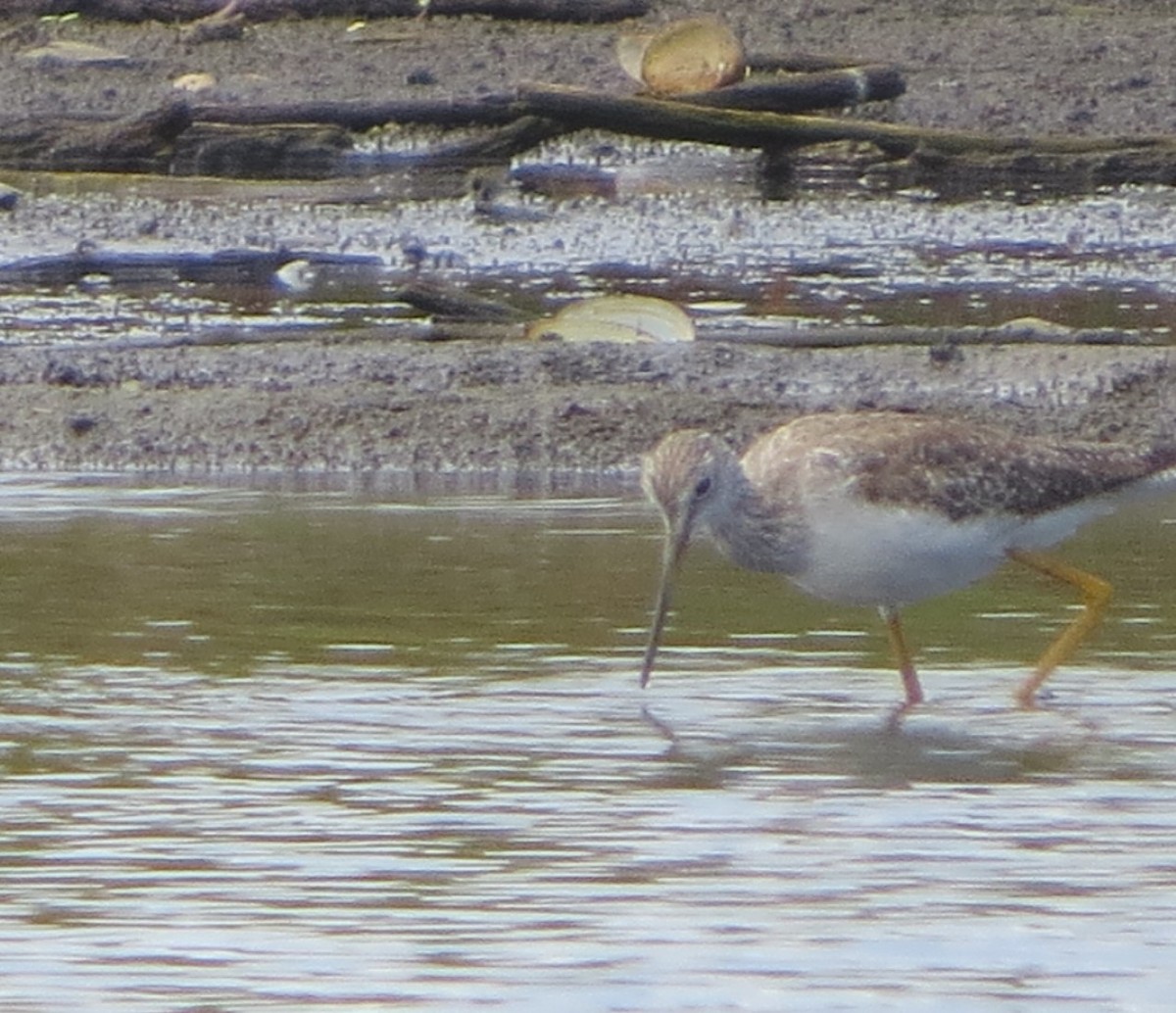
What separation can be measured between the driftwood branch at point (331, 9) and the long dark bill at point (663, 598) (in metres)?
15.3

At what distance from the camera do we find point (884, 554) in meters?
7.21

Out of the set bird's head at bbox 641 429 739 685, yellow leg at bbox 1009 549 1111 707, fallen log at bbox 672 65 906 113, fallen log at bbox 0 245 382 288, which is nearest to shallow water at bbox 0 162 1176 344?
fallen log at bbox 0 245 382 288

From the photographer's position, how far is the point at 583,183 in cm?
1881

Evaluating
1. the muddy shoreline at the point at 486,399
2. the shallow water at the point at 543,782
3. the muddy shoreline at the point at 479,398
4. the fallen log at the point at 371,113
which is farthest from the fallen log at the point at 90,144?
the shallow water at the point at 543,782

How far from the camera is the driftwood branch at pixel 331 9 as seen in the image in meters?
22.2

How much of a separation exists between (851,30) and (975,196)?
4733 millimetres

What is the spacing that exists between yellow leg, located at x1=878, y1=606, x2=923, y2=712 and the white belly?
2.6 inches

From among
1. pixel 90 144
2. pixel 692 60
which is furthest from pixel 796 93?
pixel 90 144

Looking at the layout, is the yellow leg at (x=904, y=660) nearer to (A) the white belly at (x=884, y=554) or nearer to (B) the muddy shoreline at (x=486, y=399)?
(A) the white belly at (x=884, y=554)

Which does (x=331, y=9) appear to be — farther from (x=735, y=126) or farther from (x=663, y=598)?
(x=663, y=598)

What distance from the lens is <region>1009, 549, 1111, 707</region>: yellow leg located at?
7297mm

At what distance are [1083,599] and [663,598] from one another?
1.51m

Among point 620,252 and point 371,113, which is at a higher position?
point 371,113

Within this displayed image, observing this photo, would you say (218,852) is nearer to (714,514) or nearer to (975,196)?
(714,514)
